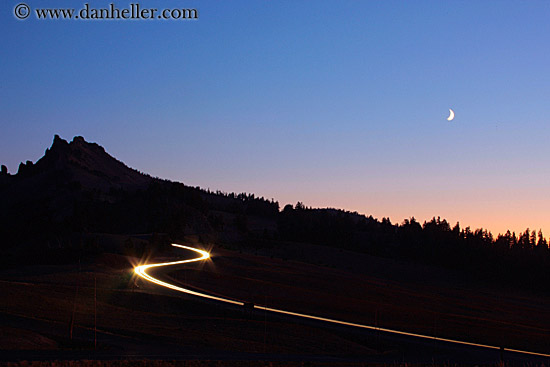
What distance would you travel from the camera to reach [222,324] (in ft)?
154

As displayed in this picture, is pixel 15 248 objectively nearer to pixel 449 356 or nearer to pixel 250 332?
pixel 250 332

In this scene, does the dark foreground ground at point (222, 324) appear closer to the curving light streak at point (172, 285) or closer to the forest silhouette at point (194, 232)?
the curving light streak at point (172, 285)

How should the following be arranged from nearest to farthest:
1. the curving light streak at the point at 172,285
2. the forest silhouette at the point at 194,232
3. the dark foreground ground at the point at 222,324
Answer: the dark foreground ground at the point at 222,324 → the curving light streak at the point at 172,285 → the forest silhouette at the point at 194,232

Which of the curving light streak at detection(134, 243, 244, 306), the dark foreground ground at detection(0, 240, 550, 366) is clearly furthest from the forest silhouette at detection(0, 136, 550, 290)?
the dark foreground ground at detection(0, 240, 550, 366)

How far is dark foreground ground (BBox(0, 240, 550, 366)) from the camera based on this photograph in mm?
34094

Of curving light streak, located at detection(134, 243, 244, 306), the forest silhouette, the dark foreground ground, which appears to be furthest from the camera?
the forest silhouette

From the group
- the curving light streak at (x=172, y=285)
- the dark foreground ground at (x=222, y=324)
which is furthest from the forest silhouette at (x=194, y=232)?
the dark foreground ground at (x=222, y=324)

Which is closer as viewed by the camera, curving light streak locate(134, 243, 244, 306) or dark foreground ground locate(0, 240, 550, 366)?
dark foreground ground locate(0, 240, 550, 366)

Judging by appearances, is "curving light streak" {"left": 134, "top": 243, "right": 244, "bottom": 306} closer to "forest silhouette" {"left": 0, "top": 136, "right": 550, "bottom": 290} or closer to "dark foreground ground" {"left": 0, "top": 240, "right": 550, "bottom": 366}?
"dark foreground ground" {"left": 0, "top": 240, "right": 550, "bottom": 366}

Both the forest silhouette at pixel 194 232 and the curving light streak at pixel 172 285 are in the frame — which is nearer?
the curving light streak at pixel 172 285

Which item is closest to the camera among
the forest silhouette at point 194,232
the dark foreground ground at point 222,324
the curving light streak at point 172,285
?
the dark foreground ground at point 222,324

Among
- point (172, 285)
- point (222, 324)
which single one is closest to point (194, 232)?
point (172, 285)

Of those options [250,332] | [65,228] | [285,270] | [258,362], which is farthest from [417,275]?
[258,362]

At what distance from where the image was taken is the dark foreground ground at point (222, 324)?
112 feet
